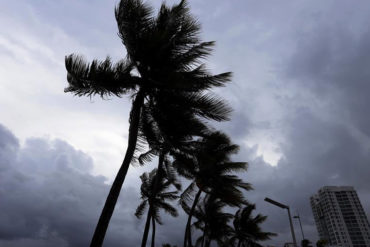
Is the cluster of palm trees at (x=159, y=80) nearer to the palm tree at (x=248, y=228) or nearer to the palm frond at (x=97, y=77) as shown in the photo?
the palm frond at (x=97, y=77)

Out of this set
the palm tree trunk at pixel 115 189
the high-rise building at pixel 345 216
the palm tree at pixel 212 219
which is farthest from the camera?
the high-rise building at pixel 345 216

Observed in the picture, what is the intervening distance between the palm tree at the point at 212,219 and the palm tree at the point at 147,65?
16.0 metres

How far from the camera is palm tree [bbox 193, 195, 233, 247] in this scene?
2075 centimetres

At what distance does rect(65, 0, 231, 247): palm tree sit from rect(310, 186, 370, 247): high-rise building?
12673cm

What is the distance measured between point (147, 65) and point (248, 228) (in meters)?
25.4

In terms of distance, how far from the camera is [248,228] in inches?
1017

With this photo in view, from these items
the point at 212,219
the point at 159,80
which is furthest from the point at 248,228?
the point at 159,80

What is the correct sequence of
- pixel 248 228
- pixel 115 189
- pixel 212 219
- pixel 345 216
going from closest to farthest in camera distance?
pixel 115 189
pixel 212 219
pixel 248 228
pixel 345 216

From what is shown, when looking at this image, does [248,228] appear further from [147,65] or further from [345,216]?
[345,216]

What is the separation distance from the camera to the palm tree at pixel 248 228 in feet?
83.3

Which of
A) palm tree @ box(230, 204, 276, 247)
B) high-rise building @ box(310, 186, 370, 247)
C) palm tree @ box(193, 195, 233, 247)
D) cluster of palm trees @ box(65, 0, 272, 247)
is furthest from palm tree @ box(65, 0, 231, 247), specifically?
high-rise building @ box(310, 186, 370, 247)

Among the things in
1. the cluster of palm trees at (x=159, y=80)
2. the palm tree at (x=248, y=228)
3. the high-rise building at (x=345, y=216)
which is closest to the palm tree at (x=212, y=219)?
the palm tree at (x=248, y=228)

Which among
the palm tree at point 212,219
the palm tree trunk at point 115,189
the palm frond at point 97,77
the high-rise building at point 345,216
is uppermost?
the high-rise building at point 345,216

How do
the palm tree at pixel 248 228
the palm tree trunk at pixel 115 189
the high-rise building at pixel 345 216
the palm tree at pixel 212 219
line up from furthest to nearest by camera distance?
the high-rise building at pixel 345 216 → the palm tree at pixel 248 228 → the palm tree at pixel 212 219 → the palm tree trunk at pixel 115 189
